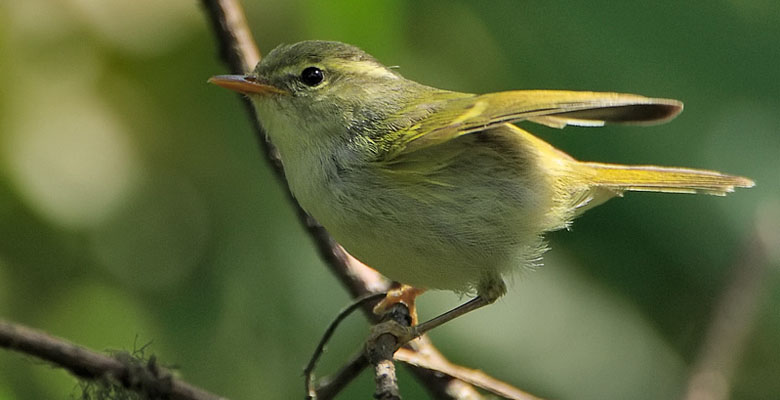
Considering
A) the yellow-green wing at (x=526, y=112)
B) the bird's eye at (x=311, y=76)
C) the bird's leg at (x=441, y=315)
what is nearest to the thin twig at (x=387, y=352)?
the bird's leg at (x=441, y=315)

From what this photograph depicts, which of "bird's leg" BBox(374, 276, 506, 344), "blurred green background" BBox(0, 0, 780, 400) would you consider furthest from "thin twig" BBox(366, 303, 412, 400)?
"blurred green background" BBox(0, 0, 780, 400)

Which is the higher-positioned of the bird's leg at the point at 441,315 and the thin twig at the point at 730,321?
the thin twig at the point at 730,321

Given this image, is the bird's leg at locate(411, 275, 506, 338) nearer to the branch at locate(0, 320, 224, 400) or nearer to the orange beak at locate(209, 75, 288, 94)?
the orange beak at locate(209, 75, 288, 94)

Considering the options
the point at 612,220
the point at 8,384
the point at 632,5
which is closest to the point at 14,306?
the point at 8,384

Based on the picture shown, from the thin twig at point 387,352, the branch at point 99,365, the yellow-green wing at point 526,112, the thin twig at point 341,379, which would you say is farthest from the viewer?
the yellow-green wing at point 526,112

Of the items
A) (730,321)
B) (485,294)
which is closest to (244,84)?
(485,294)

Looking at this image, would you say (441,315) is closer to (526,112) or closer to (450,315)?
(450,315)

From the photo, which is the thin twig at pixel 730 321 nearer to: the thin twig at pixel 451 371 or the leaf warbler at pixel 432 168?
the leaf warbler at pixel 432 168

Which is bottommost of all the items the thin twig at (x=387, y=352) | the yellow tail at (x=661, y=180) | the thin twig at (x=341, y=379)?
the thin twig at (x=341, y=379)
